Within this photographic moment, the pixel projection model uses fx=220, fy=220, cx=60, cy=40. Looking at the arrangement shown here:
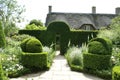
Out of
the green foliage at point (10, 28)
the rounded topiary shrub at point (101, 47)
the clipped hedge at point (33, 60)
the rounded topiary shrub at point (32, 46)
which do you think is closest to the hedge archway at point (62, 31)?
the rounded topiary shrub at point (32, 46)

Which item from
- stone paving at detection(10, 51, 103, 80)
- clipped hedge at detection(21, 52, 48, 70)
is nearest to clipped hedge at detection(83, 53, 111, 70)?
stone paving at detection(10, 51, 103, 80)

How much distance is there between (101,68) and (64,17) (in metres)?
25.0

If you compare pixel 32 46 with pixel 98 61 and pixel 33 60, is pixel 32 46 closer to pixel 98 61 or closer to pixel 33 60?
pixel 33 60

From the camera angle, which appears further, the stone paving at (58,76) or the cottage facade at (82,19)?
the cottage facade at (82,19)

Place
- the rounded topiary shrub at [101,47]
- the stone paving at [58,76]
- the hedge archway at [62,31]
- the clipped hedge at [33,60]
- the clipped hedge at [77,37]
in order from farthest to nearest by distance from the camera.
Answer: the clipped hedge at [77,37]
the hedge archway at [62,31]
the clipped hedge at [33,60]
the rounded topiary shrub at [101,47]
the stone paving at [58,76]

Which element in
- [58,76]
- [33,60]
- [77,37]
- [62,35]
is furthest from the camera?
[77,37]

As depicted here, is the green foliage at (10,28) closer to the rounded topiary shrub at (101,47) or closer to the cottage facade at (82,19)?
the cottage facade at (82,19)

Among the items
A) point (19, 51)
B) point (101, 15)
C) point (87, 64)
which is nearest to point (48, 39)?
point (19, 51)

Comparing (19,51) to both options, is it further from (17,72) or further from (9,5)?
(9,5)

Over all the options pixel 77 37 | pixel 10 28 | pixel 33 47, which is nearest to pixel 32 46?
pixel 33 47

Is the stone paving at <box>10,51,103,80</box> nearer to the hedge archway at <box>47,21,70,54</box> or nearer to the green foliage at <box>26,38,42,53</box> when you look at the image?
the green foliage at <box>26,38,42,53</box>

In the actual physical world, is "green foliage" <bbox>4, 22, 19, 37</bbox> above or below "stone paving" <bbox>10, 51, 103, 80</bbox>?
above

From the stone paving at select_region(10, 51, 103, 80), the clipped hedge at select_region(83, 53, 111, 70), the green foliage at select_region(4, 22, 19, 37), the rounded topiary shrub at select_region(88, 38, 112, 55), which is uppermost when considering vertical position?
the green foliage at select_region(4, 22, 19, 37)

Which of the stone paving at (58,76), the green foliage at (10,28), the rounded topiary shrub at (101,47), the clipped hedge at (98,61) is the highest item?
the green foliage at (10,28)
